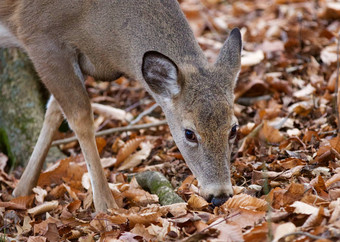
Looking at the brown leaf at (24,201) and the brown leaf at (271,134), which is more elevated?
the brown leaf at (271,134)

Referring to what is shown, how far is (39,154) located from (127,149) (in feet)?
3.22

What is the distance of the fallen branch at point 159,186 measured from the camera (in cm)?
473

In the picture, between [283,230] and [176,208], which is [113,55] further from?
[283,230]

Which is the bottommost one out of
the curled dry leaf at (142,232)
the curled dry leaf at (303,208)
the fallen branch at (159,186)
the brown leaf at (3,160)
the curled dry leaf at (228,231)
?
the brown leaf at (3,160)

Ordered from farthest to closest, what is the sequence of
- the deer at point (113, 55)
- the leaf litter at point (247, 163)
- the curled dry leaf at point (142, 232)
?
the deer at point (113, 55)
the curled dry leaf at point (142, 232)
the leaf litter at point (247, 163)

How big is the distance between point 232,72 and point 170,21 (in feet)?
2.60

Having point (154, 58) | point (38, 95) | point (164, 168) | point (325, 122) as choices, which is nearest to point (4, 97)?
point (38, 95)

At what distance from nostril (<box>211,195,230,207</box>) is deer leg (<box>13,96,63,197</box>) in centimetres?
239

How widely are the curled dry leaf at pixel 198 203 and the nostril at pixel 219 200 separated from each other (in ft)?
0.19

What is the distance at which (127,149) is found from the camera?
247 inches

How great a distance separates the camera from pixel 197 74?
4.90 m

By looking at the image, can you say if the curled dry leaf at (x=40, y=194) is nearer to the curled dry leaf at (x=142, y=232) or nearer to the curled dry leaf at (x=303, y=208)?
the curled dry leaf at (x=142, y=232)

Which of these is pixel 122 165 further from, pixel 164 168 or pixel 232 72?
pixel 232 72

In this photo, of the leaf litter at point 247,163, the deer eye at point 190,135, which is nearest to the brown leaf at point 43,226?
the leaf litter at point 247,163
